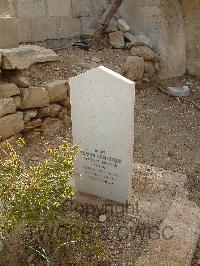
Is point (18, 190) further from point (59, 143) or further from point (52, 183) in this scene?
point (59, 143)

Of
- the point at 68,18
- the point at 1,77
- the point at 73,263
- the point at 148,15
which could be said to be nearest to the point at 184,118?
the point at 148,15

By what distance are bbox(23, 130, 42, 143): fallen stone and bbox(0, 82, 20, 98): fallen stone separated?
1.89 feet

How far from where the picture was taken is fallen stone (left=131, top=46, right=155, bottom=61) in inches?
260

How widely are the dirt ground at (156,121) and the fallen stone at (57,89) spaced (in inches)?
7.4

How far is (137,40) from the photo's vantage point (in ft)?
22.3

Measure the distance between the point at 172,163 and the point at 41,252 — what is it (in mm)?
2568

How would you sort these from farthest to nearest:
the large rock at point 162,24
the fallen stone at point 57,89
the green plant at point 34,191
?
the large rock at point 162,24 → the fallen stone at point 57,89 → the green plant at point 34,191

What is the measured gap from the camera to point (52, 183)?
248 cm

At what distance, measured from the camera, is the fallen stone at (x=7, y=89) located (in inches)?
168

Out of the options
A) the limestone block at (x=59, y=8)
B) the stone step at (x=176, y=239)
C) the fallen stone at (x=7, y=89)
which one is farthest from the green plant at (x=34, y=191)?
the limestone block at (x=59, y=8)

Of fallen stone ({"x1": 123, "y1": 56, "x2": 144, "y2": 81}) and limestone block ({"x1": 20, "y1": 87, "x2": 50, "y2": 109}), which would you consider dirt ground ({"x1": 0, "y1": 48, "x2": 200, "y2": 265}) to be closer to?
fallen stone ({"x1": 123, "y1": 56, "x2": 144, "y2": 81})

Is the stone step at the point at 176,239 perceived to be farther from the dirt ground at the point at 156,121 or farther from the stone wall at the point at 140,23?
the stone wall at the point at 140,23

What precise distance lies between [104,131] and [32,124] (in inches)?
68.7

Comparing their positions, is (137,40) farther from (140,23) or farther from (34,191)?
(34,191)
